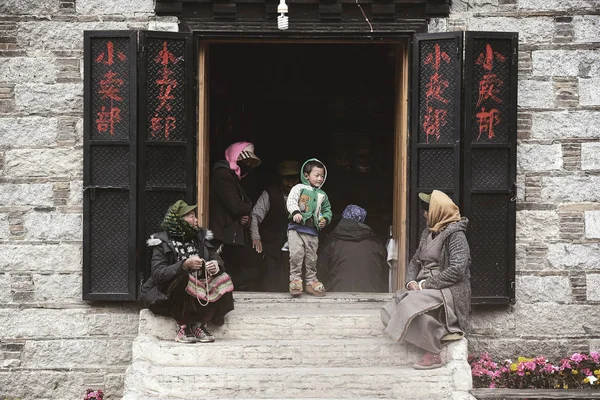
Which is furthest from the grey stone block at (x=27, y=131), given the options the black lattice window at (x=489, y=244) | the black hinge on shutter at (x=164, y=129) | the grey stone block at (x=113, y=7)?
the black lattice window at (x=489, y=244)

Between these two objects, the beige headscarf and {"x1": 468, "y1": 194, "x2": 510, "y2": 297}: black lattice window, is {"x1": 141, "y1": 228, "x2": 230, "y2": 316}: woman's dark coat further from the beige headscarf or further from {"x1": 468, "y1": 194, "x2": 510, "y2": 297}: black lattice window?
{"x1": 468, "y1": 194, "x2": 510, "y2": 297}: black lattice window

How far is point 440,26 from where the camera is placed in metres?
7.87

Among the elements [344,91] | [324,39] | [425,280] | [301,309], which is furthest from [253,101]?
[425,280]

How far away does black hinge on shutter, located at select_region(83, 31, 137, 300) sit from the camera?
762 cm

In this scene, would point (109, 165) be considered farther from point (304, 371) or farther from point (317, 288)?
point (304, 371)

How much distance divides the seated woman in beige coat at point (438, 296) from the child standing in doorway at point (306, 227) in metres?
1.12

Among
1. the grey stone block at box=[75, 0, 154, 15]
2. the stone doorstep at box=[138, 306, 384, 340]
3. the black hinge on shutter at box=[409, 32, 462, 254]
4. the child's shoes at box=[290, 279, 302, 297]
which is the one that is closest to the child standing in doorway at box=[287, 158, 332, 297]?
the child's shoes at box=[290, 279, 302, 297]

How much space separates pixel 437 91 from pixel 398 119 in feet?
2.59

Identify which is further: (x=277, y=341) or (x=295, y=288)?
(x=295, y=288)

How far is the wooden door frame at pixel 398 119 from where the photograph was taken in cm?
793

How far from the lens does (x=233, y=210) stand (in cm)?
842

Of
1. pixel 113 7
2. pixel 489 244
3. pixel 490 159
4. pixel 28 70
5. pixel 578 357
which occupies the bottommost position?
pixel 578 357

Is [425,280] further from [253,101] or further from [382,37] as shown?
[253,101]

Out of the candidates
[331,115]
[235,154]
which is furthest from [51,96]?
[331,115]
